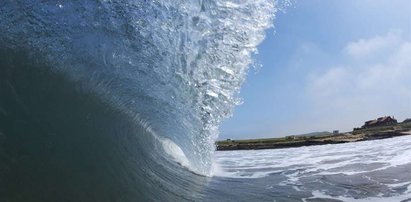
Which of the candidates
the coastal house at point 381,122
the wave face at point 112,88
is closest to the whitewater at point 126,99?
the wave face at point 112,88

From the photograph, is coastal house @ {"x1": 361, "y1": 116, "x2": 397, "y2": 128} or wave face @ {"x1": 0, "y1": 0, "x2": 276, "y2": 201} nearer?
wave face @ {"x1": 0, "y1": 0, "x2": 276, "y2": 201}

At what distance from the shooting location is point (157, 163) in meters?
9.29

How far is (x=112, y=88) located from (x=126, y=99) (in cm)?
77

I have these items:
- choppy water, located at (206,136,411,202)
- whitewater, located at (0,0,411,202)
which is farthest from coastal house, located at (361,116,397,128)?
choppy water, located at (206,136,411,202)

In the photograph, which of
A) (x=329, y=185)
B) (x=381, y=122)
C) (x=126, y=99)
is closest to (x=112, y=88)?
(x=126, y=99)

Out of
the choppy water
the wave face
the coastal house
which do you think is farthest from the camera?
the coastal house

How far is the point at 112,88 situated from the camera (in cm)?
930

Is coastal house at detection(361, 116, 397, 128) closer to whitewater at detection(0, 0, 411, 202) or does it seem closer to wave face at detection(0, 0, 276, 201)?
whitewater at detection(0, 0, 411, 202)

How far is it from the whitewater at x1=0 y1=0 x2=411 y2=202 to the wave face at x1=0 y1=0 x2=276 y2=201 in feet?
→ 0.08

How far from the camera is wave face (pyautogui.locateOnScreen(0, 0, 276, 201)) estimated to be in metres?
5.77

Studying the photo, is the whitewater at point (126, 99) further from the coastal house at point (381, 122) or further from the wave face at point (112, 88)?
the coastal house at point (381, 122)

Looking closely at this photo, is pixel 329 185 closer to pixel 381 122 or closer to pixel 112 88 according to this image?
pixel 112 88

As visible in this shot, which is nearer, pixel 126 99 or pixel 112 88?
pixel 112 88

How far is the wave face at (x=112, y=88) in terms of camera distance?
18.9ft
